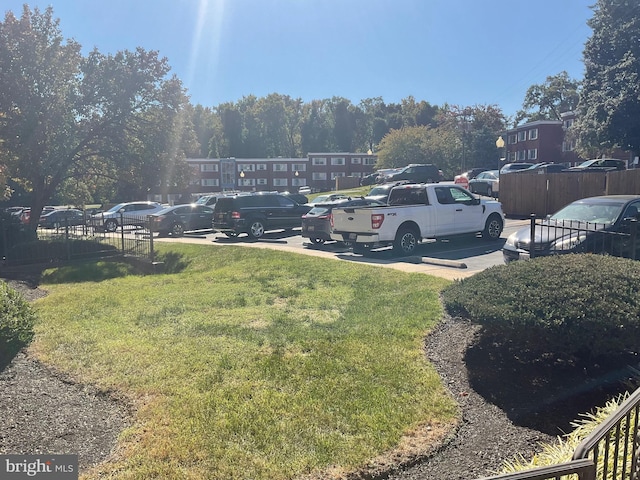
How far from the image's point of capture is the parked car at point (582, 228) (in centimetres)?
924

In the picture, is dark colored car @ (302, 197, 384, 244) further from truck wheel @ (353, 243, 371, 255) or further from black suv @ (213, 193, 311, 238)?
black suv @ (213, 193, 311, 238)

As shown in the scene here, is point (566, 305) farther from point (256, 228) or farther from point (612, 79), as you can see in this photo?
point (612, 79)

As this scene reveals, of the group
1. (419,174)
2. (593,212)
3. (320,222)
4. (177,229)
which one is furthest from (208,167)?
(593,212)

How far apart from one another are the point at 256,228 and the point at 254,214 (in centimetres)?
55

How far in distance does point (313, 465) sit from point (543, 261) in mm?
3618

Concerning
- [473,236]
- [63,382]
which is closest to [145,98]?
[473,236]

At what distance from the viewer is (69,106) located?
64.3 ft

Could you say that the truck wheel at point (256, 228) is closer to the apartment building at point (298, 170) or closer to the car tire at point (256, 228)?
the car tire at point (256, 228)

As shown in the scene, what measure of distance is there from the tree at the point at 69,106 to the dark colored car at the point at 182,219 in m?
2.28

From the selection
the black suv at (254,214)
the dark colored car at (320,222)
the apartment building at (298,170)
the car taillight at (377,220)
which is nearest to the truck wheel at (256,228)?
the black suv at (254,214)

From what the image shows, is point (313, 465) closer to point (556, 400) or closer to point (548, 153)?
point (556, 400)

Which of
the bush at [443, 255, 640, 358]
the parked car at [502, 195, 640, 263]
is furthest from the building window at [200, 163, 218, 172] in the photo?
the bush at [443, 255, 640, 358]

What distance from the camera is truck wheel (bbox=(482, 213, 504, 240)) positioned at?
1569 centimetres

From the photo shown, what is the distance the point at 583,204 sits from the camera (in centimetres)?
1134
